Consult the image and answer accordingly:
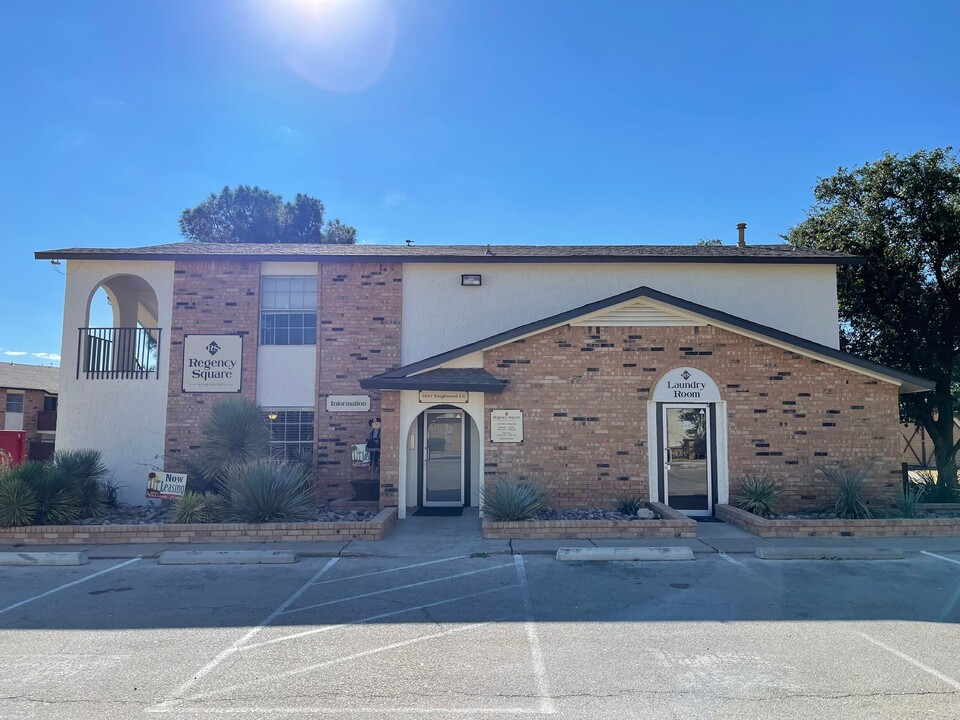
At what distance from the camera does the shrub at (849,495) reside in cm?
1086

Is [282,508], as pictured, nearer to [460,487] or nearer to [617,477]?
[460,487]

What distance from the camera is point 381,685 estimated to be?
482 centimetres

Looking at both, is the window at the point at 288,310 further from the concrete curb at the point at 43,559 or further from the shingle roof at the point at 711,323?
the concrete curb at the point at 43,559

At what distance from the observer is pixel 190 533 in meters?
10.0

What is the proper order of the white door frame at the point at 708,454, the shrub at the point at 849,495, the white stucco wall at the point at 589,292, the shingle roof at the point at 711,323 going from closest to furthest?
the shrub at the point at 849,495 < the shingle roof at the point at 711,323 < the white door frame at the point at 708,454 < the white stucco wall at the point at 589,292

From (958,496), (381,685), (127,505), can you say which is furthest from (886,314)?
(127,505)

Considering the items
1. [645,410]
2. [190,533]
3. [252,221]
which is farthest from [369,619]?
[252,221]

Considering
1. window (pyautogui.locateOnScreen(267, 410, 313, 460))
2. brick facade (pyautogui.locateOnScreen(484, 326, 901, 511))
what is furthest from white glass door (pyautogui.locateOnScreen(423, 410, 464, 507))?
window (pyautogui.locateOnScreen(267, 410, 313, 460))

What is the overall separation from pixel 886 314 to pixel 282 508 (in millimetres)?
16361

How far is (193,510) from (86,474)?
330 centimetres

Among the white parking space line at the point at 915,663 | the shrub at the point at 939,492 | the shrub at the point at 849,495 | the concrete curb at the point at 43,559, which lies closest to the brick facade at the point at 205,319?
the concrete curb at the point at 43,559

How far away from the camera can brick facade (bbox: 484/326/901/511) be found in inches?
463

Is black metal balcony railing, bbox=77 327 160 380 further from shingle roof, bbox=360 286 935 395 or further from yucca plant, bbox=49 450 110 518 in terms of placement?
shingle roof, bbox=360 286 935 395

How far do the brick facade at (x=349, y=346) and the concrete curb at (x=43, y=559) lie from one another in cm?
519
